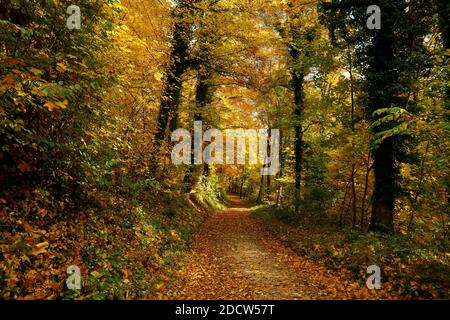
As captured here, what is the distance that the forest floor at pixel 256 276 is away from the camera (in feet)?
22.1

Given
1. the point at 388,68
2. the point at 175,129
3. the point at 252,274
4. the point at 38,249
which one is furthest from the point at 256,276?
the point at 175,129

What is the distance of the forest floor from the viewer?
673cm

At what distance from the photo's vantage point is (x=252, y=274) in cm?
816

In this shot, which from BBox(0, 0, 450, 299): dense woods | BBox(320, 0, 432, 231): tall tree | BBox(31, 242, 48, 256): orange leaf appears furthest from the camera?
BBox(320, 0, 432, 231): tall tree

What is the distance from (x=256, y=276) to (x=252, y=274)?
0.19 meters

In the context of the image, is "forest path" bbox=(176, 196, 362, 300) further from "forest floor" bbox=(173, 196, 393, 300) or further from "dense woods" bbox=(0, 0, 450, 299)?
"dense woods" bbox=(0, 0, 450, 299)

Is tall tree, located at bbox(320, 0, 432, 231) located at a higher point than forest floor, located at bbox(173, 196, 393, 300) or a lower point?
higher

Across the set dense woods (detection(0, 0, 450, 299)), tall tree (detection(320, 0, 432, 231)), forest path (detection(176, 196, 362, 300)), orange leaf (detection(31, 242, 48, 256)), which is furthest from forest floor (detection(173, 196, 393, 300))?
tall tree (detection(320, 0, 432, 231))

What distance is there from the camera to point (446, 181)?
847 cm

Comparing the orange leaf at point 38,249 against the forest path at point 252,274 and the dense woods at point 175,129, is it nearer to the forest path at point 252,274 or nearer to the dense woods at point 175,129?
the dense woods at point 175,129

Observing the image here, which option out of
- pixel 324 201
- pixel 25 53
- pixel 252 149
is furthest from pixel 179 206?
pixel 252 149

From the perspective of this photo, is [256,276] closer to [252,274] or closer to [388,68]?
[252,274]
